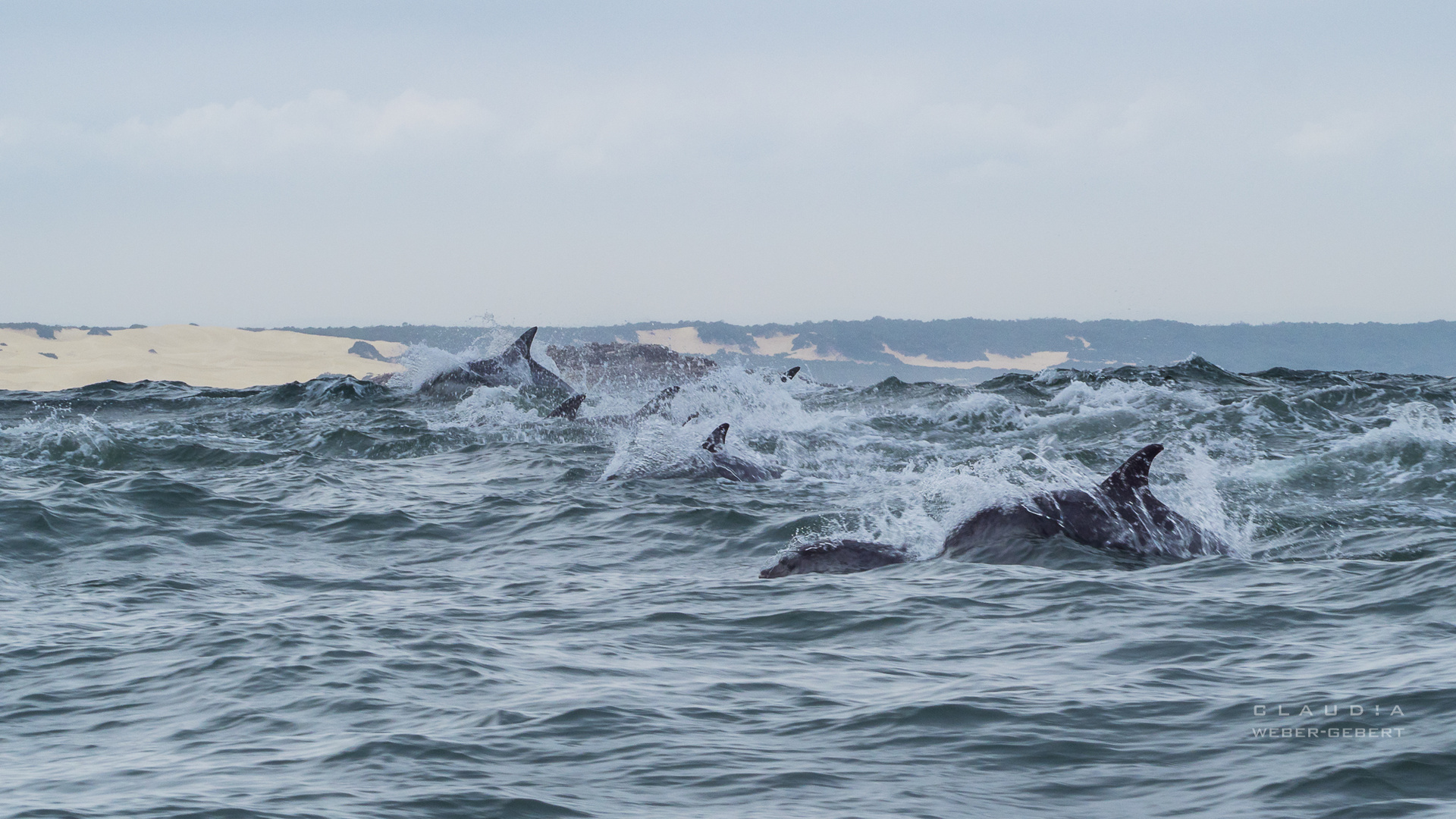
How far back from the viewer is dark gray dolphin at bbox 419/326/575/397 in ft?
83.6

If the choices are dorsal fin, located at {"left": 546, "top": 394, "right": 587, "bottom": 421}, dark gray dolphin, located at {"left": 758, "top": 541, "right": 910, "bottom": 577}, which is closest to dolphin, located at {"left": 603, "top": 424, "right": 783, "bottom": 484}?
dark gray dolphin, located at {"left": 758, "top": 541, "right": 910, "bottom": 577}

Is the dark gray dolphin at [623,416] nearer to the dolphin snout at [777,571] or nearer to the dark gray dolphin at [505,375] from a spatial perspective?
the dark gray dolphin at [505,375]

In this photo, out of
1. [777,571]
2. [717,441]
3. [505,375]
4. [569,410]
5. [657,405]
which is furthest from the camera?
[505,375]

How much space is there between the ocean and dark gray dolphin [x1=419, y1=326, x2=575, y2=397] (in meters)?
9.42

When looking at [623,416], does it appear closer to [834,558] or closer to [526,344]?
[526,344]

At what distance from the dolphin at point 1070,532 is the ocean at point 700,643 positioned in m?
0.25

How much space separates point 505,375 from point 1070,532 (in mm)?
17951

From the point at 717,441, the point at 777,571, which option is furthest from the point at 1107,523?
the point at 717,441

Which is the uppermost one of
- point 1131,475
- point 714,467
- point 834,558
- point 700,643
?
point 1131,475

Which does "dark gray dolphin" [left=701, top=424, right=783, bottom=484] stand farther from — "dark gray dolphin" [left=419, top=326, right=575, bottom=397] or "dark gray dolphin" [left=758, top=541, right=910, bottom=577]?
"dark gray dolphin" [left=419, top=326, right=575, bottom=397]

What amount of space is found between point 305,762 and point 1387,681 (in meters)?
4.69

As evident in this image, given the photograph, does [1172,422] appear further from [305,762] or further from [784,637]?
[305,762]

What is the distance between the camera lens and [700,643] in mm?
7094

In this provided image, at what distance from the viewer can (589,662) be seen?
260 inches
